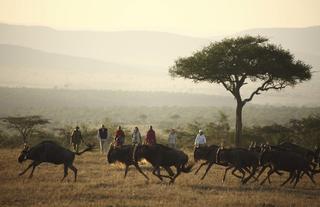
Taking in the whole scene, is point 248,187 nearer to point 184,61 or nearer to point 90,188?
point 90,188

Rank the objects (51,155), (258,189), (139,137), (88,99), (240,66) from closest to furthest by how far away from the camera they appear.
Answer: (258,189)
(51,155)
(139,137)
(240,66)
(88,99)

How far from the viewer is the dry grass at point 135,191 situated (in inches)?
642

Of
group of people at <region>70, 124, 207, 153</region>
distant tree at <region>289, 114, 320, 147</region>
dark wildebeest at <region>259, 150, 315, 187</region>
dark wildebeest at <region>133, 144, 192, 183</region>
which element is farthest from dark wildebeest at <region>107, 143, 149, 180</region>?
distant tree at <region>289, 114, 320, 147</region>

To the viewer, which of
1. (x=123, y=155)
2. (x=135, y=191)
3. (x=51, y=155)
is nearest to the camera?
(x=135, y=191)

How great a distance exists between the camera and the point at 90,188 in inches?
731

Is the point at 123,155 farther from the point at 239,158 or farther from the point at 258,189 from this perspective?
the point at 258,189

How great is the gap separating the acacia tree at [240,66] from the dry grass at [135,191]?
51.9ft

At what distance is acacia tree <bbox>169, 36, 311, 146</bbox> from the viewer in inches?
1502

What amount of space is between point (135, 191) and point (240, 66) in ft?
71.3

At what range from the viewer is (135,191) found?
59.4 feet

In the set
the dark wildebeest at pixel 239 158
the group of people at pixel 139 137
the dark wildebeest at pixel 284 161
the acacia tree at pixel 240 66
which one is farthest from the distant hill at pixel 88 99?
the dark wildebeest at pixel 284 161

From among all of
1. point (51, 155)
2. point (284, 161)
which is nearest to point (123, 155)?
point (51, 155)

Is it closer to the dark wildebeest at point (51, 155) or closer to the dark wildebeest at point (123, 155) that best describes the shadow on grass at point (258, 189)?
the dark wildebeest at point (123, 155)

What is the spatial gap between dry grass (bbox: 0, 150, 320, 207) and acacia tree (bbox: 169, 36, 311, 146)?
15.8 m
